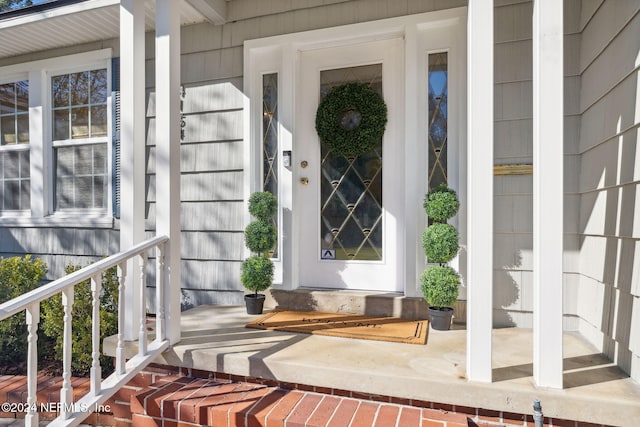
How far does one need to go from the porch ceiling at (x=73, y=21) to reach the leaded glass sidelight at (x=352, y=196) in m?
1.15

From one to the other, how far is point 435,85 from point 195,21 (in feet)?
7.08

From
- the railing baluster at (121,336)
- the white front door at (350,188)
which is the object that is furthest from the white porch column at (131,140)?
the white front door at (350,188)

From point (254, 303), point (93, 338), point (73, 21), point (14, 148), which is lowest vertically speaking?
point (254, 303)

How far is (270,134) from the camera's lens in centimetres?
321

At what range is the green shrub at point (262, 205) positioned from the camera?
9.59 ft

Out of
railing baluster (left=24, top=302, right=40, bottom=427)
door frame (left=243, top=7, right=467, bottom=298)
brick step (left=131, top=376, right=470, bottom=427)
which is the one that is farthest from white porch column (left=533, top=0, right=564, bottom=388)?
railing baluster (left=24, top=302, right=40, bottom=427)

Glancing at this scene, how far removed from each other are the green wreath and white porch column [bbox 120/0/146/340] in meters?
1.35

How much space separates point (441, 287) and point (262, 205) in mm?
1440

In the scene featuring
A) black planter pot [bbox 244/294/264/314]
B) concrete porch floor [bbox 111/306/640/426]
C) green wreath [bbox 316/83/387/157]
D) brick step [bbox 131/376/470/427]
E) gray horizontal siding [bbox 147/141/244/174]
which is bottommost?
brick step [bbox 131/376/470/427]

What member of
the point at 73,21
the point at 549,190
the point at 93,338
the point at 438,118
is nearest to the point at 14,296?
the point at 93,338

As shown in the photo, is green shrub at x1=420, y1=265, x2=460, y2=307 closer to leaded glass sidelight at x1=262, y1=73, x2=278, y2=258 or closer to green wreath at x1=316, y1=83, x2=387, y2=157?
green wreath at x1=316, y1=83, x2=387, y2=157

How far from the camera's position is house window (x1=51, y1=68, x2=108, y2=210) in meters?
3.67

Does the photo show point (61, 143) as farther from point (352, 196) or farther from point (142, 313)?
point (352, 196)

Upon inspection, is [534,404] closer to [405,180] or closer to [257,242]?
[405,180]
